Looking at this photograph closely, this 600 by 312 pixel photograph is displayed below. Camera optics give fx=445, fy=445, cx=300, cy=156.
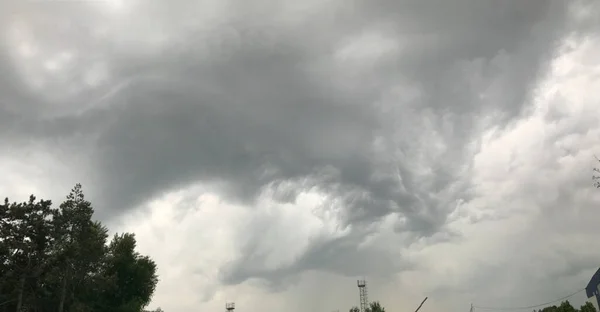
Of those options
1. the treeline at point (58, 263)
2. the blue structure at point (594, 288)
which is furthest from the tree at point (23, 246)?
the blue structure at point (594, 288)

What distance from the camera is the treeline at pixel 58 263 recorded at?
59.3 meters

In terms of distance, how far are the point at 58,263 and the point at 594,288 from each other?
11889 centimetres

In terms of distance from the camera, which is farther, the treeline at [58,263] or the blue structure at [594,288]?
the blue structure at [594,288]

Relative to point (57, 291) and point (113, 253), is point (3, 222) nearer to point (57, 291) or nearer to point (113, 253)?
point (57, 291)

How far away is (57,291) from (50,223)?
9830mm

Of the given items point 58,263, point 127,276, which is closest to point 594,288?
point 127,276

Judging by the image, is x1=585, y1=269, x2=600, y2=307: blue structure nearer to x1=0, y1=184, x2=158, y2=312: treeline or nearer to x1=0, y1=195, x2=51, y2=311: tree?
x1=0, y1=184, x2=158, y2=312: treeline

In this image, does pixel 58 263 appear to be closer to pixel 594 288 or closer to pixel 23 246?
pixel 23 246

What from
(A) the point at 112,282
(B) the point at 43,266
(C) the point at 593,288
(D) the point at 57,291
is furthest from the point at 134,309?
(C) the point at 593,288

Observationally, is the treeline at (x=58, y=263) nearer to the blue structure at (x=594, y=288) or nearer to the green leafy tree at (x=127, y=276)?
the green leafy tree at (x=127, y=276)

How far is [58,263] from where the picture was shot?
200 feet

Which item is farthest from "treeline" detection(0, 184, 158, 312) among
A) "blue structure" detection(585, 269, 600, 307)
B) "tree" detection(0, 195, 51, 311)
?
"blue structure" detection(585, 269, 600, 307)

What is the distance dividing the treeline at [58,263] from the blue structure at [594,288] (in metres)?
103

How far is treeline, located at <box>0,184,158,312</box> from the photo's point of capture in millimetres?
59344
